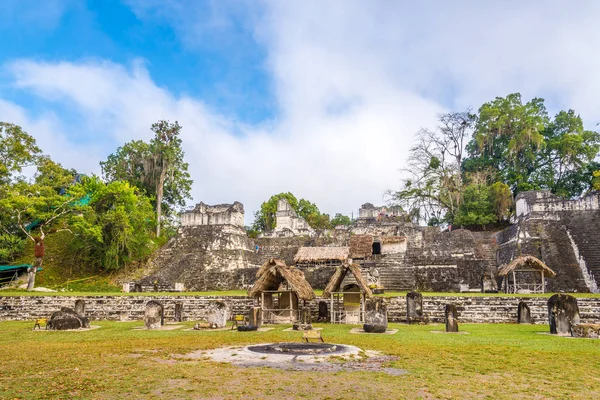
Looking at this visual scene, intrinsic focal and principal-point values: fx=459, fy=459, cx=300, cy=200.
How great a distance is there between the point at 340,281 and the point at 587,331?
24.0 feet

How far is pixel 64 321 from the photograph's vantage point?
1330cm

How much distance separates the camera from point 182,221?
3148cm

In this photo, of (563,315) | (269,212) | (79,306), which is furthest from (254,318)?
(269,212)

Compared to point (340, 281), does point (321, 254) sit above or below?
above

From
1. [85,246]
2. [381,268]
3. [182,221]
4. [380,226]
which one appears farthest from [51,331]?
[380,226]

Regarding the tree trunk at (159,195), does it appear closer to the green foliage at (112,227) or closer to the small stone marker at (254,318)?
the green foliage at (112,227)

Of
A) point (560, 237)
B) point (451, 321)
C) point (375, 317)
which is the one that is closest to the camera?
point (451, 321)

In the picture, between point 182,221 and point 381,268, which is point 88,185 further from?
point 381,268

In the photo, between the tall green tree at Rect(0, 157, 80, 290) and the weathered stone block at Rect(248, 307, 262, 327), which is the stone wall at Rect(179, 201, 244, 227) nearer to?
the tall green tree at Rect(0, 157, 80, 290)

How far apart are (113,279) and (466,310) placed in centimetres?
1869

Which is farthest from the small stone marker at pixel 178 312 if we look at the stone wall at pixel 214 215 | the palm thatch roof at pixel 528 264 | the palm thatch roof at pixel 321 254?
the stone wall at pixel 214 215

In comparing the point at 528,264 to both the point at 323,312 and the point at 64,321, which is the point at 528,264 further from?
the point at 64,321

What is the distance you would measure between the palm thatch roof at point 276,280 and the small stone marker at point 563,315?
7.30 meters

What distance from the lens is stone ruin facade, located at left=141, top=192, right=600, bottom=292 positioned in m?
22.4
